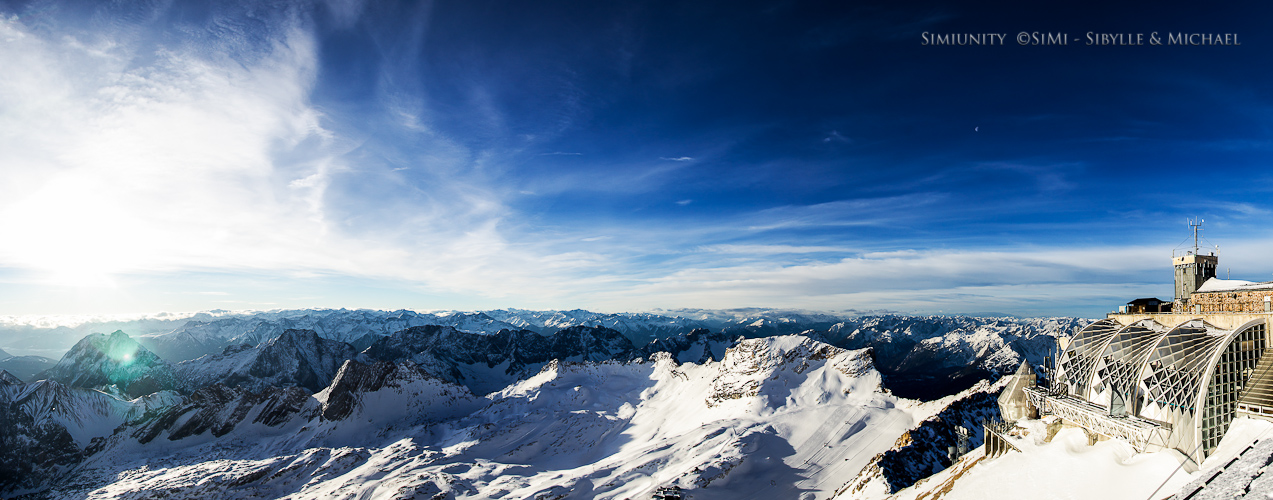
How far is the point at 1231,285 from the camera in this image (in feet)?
159

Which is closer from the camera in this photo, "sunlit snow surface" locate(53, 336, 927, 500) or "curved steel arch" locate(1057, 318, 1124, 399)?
"curved steel arch" locate(1057, 318, 1124, 399)

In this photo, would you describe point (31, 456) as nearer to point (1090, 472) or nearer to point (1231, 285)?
point (1090, 472)

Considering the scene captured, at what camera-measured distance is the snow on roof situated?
44378 mm

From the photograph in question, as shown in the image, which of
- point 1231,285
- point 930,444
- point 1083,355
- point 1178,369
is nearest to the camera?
point 1178,369

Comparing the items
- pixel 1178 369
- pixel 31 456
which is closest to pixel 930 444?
pixel 1178 369

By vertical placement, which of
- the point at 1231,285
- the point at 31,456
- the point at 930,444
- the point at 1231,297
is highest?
the point at 1231,285

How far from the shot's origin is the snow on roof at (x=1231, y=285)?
44.4 m

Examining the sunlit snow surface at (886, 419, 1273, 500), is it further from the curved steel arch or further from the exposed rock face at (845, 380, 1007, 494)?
the exposed rock face at (845, 380, 1007, 494)

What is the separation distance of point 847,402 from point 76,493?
25097 cm

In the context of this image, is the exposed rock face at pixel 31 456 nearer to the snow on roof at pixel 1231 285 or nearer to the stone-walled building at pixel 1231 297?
the stone-walled building at pixel 1231 297

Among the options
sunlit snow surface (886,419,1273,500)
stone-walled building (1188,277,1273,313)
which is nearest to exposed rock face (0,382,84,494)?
sunlit snow surface (886,419,1273,500)

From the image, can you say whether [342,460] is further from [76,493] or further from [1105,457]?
[1105,457]

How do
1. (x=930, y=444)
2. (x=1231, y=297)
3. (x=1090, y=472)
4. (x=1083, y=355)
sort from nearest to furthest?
(x=1090, y=472) < (x=1231, y=297) < (x=1083, y=355) < (x=930, y=444)

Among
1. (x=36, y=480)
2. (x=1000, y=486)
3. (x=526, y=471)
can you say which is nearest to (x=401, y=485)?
(x=526, y=471)
